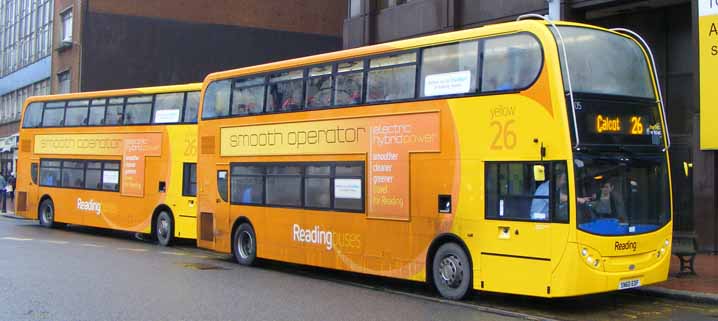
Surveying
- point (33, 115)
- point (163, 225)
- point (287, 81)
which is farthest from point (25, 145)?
point (287, 81)

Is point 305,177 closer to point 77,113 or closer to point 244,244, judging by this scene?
point 244,244

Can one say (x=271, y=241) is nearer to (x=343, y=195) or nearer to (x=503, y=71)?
(x=343, y=195)

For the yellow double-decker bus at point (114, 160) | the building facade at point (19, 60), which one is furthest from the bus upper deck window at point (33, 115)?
the building facade at point (19, 60)

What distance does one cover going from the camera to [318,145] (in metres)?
13.8

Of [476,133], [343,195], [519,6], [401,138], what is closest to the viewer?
[476,133]

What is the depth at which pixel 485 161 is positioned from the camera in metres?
10.9

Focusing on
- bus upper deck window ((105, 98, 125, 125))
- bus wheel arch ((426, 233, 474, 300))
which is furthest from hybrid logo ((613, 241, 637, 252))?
bus upper deck window ((105, 98, 125, 125))

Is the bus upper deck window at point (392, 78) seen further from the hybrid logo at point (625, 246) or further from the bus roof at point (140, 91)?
the bus roof at point (140, 91)

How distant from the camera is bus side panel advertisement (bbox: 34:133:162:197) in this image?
21.0 meters

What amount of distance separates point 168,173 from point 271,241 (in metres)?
6.45

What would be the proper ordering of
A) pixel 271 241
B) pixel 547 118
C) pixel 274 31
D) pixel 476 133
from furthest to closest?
pixel 274 31 < pixel 271 241 < pixel 476 133 < pixel 547 118

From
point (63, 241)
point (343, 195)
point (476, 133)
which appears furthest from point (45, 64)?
point (476, 133)

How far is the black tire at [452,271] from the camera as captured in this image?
36.5 feet

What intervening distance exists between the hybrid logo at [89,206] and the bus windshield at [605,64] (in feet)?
54.4
